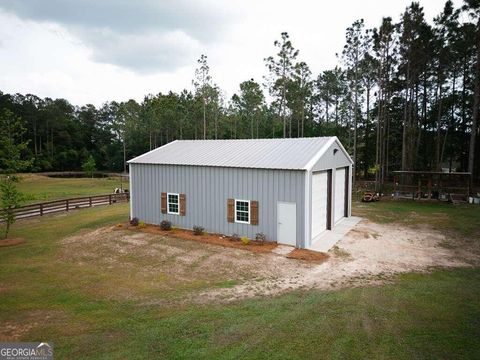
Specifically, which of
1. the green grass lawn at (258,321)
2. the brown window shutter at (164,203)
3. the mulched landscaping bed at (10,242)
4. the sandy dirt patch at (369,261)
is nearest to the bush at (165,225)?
the brown window shutter at (164,203)

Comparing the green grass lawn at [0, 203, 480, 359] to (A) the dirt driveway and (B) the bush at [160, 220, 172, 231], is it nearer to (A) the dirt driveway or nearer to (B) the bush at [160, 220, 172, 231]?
(A) the dirt driveway

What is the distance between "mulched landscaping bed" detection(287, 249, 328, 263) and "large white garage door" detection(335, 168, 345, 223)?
5.85m

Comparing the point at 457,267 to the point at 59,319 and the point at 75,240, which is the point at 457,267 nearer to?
the point at 59,319

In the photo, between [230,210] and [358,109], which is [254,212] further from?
[358,109]

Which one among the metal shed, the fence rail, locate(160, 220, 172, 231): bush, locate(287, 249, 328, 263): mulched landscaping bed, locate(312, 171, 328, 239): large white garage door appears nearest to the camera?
locate(287, 249, 328, 263): mulched landscaping bed

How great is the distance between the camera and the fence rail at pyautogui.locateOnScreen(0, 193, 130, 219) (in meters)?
21.4

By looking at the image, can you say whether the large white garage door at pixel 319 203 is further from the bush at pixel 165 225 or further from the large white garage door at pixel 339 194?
the bush at pixel 165 225

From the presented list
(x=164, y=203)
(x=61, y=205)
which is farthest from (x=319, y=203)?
(x=61, y=205)

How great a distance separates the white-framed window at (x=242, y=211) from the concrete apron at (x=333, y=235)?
3.13 metres

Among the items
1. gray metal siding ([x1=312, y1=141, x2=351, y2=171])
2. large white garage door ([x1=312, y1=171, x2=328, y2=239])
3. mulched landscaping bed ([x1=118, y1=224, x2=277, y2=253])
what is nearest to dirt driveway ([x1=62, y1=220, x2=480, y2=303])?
mulched landscaping bed ([x1=118, y1=224, x2=277, y2=253])

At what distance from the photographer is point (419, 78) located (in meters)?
34.2

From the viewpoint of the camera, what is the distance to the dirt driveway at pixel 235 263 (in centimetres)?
926

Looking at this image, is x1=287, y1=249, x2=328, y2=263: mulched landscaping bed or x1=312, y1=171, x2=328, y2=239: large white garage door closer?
x1=287, y1=249, x2=328, y2=263: mulched landscaping bed

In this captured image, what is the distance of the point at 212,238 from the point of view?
1463 cm
